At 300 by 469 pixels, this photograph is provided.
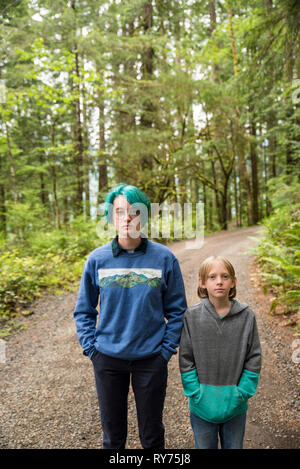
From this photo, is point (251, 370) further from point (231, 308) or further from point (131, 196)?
point (131, 196)

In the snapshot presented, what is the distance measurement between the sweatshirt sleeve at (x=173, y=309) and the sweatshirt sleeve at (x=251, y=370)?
0.43 meters

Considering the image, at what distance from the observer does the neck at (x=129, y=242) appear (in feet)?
6.47

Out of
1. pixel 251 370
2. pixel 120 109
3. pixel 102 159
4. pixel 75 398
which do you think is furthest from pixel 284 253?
pixel 120 109

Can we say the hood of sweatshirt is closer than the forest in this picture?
Yes

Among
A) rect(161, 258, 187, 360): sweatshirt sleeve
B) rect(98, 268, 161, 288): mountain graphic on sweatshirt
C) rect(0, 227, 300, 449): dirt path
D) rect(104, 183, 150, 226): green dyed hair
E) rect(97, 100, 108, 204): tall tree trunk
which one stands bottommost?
rect(0, 227, 300, 449): dirt path

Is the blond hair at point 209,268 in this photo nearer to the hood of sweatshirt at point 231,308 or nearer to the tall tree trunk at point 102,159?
the hood of sweatshirt at point 231,308

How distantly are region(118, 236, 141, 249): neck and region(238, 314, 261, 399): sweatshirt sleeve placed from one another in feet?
2.94

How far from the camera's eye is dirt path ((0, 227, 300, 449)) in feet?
8.82

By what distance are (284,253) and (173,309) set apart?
4.90 meters

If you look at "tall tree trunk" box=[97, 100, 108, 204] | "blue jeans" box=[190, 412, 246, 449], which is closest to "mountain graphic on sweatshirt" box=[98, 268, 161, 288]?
"blue jeans" box=[190, 412, 246, 449]

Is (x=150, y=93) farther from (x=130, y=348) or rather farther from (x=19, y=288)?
(x=130, y=348)

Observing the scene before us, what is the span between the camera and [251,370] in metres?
1.80

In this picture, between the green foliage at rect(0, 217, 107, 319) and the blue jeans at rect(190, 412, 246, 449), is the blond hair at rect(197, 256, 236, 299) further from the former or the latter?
the green foliage at rect(0, 217, 107, 319)

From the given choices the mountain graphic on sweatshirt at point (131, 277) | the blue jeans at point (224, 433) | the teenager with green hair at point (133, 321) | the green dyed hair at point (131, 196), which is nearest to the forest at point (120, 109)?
the teenager with green hair at point (133, 321)
